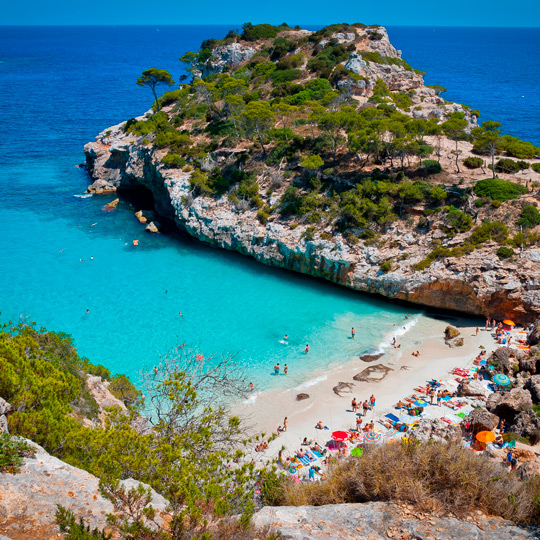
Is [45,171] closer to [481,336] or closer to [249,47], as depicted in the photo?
[249,47]

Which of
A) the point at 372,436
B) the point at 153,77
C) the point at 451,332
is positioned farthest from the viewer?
the point at 153,77

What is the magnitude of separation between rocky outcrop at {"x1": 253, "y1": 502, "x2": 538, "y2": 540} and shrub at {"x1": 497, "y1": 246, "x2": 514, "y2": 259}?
2253 cm

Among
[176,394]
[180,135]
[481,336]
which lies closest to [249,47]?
[180,135]

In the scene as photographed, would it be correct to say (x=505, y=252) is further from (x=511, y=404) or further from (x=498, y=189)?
(x=511, y=404)

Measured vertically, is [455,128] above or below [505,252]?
above

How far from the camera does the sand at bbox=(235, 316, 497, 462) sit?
877 inches

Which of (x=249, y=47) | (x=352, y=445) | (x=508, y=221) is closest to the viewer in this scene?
(x=352, y=445)

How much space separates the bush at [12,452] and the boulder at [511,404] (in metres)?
20.3

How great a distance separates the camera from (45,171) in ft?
197

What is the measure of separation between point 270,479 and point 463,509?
14.9 ft

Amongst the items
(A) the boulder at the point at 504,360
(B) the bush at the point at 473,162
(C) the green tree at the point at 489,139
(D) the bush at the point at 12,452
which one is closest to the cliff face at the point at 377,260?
(A) the boulder at the point at 504,360

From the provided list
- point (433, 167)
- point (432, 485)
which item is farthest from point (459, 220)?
point (432, 485)

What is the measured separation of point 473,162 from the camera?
3709 centimetres

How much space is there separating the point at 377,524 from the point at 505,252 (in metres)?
24.2
